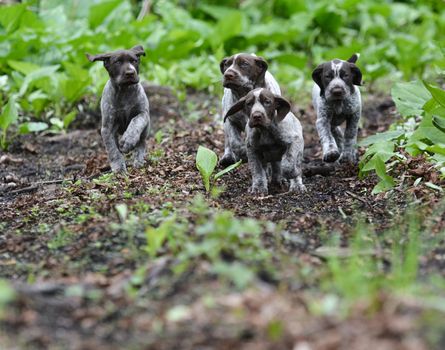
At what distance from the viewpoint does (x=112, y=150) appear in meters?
8.47

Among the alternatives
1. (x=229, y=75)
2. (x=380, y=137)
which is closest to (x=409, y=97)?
(x=380, y=137)

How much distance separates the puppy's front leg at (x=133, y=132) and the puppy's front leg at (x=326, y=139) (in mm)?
1882

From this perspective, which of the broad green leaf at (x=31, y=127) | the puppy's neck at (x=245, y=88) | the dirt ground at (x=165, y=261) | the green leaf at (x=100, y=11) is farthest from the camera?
the green leaf at (x=100, y=11)

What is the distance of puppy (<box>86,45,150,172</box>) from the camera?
26.7 ft

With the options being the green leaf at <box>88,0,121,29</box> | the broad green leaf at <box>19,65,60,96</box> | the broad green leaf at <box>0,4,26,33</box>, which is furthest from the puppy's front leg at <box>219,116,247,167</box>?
the green leaf at <box>88,0,121,29</box>

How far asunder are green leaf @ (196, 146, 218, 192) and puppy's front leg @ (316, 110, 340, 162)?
4.94 ft

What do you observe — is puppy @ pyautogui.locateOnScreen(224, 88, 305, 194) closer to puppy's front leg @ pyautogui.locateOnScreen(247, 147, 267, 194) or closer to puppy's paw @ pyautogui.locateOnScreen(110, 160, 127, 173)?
puppy's front leg @ pyautogui.locateOnScreen(247, 147, 267, 194)

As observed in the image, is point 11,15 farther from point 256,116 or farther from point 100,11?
point 256,116

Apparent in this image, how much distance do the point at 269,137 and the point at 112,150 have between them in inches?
72.0

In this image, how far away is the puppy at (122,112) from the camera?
8.15 meters

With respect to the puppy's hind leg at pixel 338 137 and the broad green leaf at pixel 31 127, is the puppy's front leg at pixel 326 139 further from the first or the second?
the broad green leaf at pixel 31 127

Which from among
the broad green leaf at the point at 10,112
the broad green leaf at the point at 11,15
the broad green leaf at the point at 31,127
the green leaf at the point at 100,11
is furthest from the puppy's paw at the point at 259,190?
the green leaf at the point at 100,11

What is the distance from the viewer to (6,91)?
12031mm

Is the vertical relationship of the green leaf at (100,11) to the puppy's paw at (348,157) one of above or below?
below
